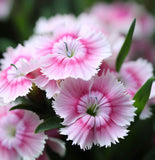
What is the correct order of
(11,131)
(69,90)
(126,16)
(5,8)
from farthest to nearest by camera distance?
(5,8), (126,16), (11,131), (69,90)

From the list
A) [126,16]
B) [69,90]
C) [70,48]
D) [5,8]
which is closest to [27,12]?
[5,8]

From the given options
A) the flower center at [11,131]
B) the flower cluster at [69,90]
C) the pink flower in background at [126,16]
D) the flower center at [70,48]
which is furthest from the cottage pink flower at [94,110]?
the pink flower in background at [126,16]

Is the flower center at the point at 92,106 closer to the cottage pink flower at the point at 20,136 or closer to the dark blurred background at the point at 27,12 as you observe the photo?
the cottage pink flower at the point at 20,136

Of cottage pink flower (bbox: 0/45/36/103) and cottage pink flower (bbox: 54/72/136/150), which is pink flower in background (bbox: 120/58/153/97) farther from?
cottage pink flower (bbox: 0/45/36/103)

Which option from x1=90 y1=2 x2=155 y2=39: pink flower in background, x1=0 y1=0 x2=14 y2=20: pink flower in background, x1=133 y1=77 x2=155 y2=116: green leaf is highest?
x1=0 y1=0 x2=14 y2=20: pink flower in background

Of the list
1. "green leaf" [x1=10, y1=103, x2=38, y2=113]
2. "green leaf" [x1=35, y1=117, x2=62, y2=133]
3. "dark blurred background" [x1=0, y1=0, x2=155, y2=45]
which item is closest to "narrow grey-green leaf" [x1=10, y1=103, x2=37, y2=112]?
"green leaf" [x1=10, y1=103, x2=38, y2=113]

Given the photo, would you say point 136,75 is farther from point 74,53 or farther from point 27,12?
point 27,12

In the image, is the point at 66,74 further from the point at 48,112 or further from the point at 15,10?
the point at 15,10
